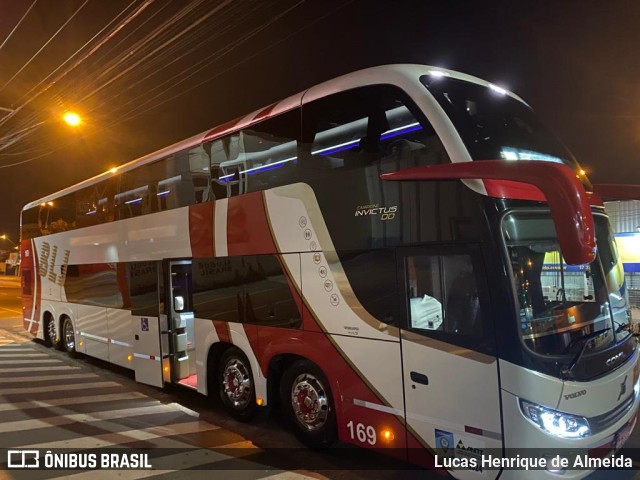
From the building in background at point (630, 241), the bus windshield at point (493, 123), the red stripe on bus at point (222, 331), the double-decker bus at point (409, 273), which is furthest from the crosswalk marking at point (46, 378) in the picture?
the building in background at point (630, 241)

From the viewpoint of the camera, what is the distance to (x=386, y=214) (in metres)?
4.32

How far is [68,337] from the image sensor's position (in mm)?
11352

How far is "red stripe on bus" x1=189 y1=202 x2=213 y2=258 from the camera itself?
6.56 m

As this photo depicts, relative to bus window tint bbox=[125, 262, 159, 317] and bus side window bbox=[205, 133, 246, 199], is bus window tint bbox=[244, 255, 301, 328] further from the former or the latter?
bus window tint bbox=[125, 262, 159, 317]

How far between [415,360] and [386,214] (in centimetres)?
140

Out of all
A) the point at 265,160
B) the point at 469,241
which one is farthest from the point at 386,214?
the point at 265,160

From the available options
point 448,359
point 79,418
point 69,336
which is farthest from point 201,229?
point 69,336

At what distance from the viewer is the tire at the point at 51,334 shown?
11838mm

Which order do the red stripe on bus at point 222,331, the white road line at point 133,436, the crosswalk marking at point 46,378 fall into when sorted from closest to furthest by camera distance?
the white road line at point 133,436
the red stripe on bus at point 222,331
the crosswalk marking at point 46,378

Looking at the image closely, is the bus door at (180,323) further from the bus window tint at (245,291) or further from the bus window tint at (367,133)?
the bus window tint at (367,133)

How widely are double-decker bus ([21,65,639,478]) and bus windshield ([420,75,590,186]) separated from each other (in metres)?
0.02

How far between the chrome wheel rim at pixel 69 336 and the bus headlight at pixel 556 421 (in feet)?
35.4

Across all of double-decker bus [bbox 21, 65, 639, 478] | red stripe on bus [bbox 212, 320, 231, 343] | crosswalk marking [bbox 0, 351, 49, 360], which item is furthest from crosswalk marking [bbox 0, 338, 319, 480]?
crosswalk marking [bbox 0, 351, 49, 360]

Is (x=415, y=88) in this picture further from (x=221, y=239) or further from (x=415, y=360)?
(x=221, y=239)
